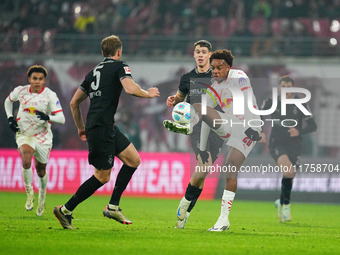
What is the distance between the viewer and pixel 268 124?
19.4m

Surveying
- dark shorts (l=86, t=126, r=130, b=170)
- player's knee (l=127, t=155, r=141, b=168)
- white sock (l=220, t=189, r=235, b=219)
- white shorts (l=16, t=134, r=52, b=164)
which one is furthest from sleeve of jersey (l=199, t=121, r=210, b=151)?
white shorts (l=16, t=134, r=52, b=164)

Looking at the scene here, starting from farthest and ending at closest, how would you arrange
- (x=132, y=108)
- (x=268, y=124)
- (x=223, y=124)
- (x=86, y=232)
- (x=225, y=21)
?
(x=225, y=21)
(x=132, y=108)
(x=268, y=124)
(x=223, y=124)
(x=86, y=232)

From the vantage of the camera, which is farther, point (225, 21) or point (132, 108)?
point (225, 21)

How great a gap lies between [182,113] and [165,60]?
13158 mm

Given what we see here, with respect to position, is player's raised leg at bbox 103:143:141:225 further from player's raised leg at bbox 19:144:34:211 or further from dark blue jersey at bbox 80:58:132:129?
player's raised leg at bbox 19:144:34:211

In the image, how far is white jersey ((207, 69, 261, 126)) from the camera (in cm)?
962

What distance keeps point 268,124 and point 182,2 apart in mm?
7559

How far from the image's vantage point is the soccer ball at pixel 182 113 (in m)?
9.46

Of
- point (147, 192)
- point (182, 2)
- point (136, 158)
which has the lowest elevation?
point (147, 192)

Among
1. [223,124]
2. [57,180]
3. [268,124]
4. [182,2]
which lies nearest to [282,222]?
[223,124]

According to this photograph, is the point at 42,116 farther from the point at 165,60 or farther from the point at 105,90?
the point at 165,60

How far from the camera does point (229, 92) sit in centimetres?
A: 998

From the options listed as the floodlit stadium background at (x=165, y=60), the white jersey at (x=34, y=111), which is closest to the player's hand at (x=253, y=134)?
the white jersey at (x=34, y=111)

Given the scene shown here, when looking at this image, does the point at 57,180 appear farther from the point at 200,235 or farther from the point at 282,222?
the point at 200,235
